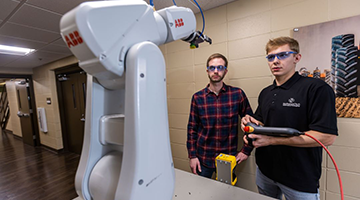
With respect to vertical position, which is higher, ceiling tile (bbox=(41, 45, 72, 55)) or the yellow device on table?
ceiling tile (bbox=(41, 45, 72, 55))

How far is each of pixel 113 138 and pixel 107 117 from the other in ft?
0.26

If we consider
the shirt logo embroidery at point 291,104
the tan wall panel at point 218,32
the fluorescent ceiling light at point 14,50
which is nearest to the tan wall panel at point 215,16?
the tan wall panel at point 218,32

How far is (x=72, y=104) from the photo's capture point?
3.91 m

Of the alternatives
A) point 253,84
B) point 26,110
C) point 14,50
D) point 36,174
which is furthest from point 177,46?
point 26,110

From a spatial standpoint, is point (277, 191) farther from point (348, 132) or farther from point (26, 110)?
point (26, 110)

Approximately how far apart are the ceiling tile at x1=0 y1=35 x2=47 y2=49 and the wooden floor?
2.36 metres

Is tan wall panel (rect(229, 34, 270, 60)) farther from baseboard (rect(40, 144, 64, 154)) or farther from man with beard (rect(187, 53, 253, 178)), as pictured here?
baseboard (rect(40, 144, 64, 154))

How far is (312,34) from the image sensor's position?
54.7 inches

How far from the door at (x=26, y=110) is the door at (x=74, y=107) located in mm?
1494

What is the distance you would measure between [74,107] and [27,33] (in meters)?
2.04

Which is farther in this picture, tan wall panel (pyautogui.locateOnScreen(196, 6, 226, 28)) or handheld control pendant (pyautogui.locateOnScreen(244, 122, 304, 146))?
tan wall panel (pyautogui.locateOnScreen(196, 6, 226, 28))

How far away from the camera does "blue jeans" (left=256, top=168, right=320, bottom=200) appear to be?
3.32ft

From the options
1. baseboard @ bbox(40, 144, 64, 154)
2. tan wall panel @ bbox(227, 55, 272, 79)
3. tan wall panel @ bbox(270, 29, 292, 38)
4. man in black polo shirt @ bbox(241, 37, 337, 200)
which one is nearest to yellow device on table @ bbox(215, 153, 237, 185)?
man in black polo shirt @ bbox(241, 37, 337, 200)

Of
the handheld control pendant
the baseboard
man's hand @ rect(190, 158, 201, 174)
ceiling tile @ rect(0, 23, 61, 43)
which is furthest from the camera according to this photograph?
the baseboard
